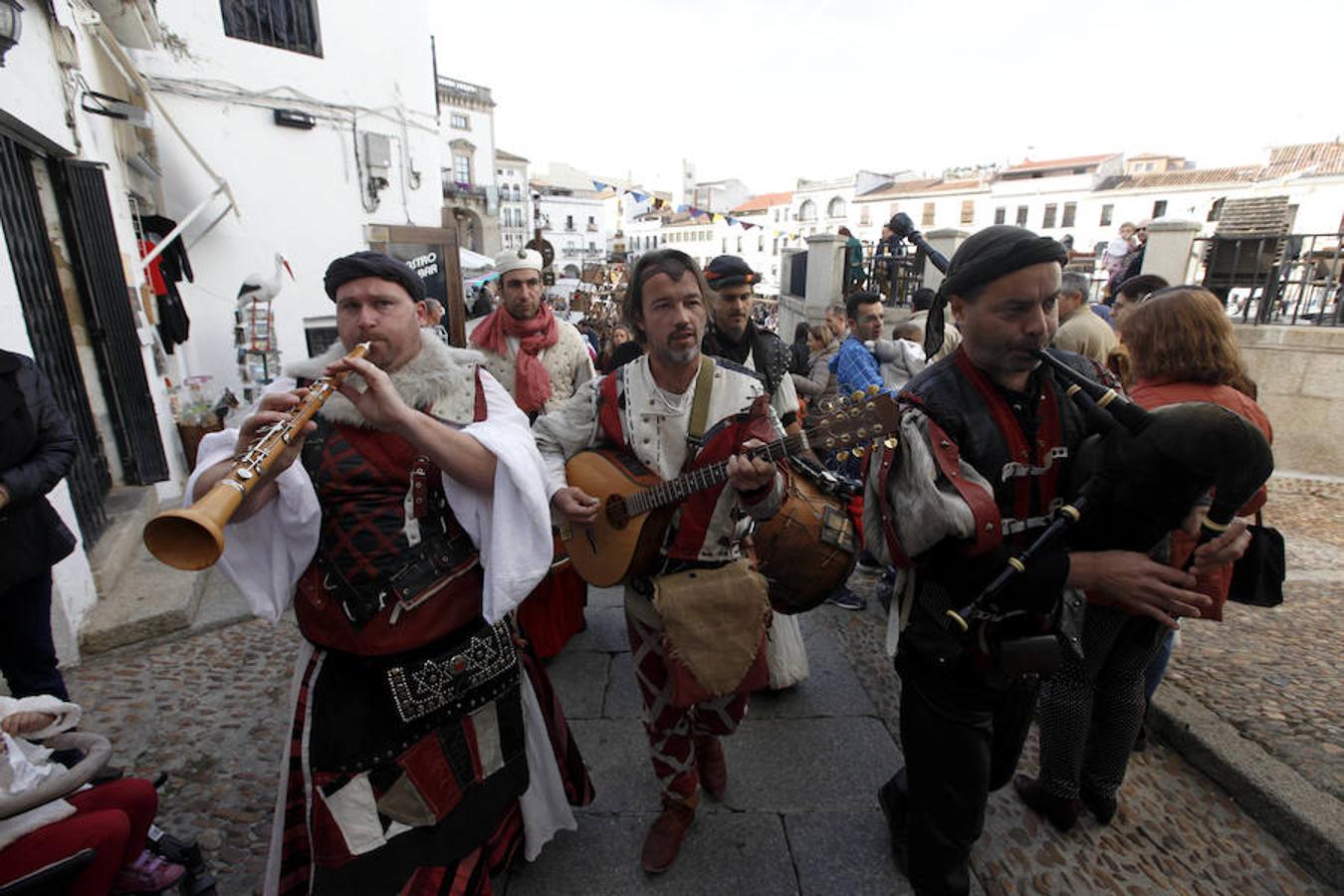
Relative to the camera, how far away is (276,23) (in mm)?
7961

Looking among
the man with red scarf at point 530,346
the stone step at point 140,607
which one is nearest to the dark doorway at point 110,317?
the stone step at point 140,607

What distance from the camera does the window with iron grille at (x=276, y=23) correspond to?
24.7 feet

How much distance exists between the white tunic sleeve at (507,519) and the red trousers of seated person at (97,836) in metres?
1.08

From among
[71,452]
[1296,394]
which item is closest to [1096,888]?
[71,452]

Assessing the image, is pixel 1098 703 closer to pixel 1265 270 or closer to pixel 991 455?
pixel 991 455

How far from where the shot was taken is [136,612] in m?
3.45

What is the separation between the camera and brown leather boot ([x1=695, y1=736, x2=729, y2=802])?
8.02ft

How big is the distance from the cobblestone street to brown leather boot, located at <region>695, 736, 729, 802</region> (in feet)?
0.20

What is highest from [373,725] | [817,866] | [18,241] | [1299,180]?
[1299,180]

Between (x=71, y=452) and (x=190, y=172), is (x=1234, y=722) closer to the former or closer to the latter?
(x=71, y=452)

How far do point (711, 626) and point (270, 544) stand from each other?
129cm

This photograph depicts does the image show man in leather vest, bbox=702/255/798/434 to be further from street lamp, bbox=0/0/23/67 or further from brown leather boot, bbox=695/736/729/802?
street lamp, bbox=0/0/23/67

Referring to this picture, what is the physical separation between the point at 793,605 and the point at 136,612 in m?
3.62

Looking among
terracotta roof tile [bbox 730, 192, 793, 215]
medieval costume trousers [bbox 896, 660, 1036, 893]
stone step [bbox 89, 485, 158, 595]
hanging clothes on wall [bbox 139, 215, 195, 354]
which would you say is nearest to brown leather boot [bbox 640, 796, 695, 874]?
medieval costume trousers [bbox 896, 660, 1036, 893]
